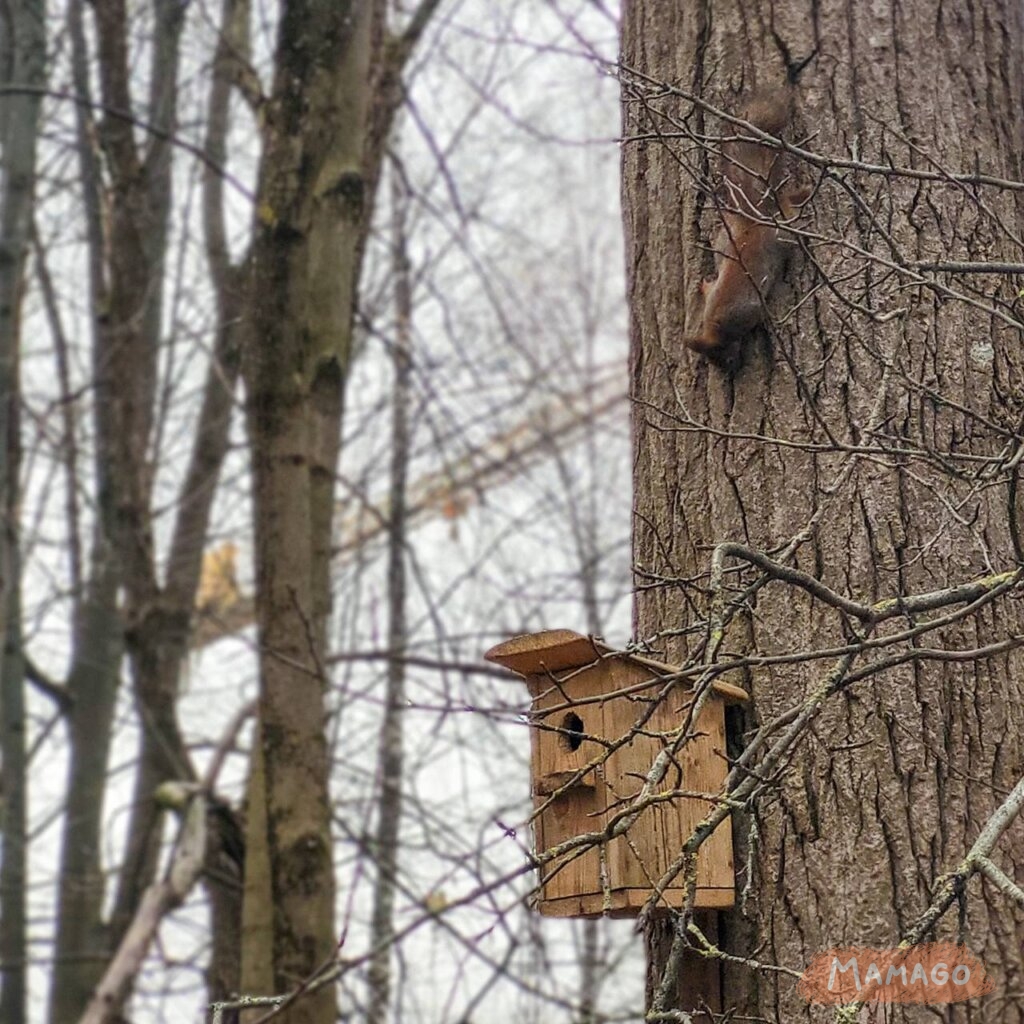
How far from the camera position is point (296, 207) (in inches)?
221

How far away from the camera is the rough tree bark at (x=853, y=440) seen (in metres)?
2.82

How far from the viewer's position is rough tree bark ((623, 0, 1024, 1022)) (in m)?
2.82

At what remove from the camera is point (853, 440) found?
3.10m

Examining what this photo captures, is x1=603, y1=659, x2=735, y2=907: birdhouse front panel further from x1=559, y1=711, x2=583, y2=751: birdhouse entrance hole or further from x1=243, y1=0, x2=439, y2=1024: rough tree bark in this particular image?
x1=243, y1=0, x2=439, y2=1024: rough tree bark

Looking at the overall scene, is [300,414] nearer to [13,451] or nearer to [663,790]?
[663,790]

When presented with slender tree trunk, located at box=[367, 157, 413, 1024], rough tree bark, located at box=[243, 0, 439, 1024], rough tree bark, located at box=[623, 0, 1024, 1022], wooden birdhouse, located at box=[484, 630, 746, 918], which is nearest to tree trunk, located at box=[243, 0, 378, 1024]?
rough tree bark, located at box=[243, 0, 439, 1024]

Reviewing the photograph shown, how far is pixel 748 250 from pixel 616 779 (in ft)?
3.44

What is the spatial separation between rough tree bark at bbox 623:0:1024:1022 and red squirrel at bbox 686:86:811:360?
44mm

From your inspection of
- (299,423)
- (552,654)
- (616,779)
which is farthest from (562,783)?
(299,423)

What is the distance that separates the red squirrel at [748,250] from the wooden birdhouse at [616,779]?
2.30 ft

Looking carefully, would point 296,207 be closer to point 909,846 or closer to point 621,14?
point 621,14

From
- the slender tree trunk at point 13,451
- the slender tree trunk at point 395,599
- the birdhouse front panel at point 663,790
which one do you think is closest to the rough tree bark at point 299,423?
the slender tree trunk at point 13,451

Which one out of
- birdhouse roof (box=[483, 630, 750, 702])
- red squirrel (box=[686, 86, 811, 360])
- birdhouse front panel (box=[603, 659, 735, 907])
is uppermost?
red squirrel (box=[686, 86, 811, 360])

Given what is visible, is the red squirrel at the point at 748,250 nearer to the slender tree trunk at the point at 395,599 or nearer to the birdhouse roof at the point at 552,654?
the birdhouse roof at the point at 552,654
